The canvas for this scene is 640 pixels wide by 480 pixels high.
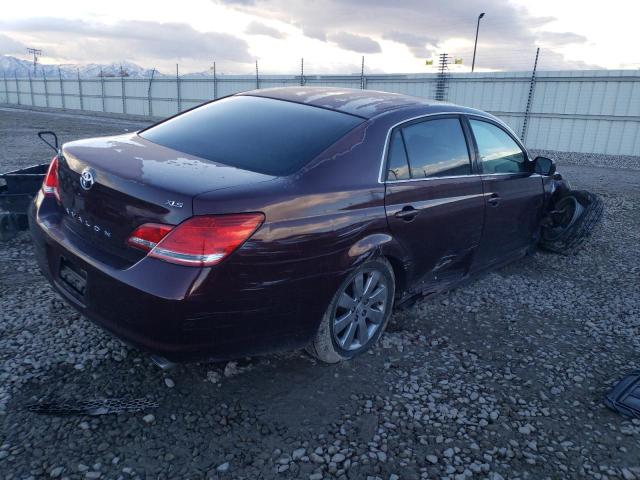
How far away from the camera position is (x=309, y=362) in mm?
3020

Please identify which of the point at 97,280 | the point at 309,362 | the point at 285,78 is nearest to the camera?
the point at 97,280

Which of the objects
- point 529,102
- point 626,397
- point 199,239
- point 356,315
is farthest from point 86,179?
point 529,102

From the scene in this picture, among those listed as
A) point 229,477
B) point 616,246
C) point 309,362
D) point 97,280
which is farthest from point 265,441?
point 616,246

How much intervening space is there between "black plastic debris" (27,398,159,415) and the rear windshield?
1.35 metres

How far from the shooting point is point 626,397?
2.83 m

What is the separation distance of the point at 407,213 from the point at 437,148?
2.15 feet

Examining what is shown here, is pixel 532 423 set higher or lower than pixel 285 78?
lower

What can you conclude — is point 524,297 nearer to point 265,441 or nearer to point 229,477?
point 265,441

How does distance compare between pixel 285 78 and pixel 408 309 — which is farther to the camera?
pixel 285 78

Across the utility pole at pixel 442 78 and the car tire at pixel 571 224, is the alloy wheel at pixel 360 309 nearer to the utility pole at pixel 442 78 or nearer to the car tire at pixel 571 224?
the car tire at pixel 571 224

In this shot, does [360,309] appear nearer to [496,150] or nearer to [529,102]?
[496,150]

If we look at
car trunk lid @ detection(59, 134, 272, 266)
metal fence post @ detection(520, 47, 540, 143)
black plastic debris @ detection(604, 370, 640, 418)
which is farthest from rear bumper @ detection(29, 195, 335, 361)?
metal fence post @ detection(520, 47, 540, 143)

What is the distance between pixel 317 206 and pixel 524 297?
263cm

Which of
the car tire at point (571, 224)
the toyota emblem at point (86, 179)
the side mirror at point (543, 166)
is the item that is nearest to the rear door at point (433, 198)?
the side mirror at point (543, 166)
